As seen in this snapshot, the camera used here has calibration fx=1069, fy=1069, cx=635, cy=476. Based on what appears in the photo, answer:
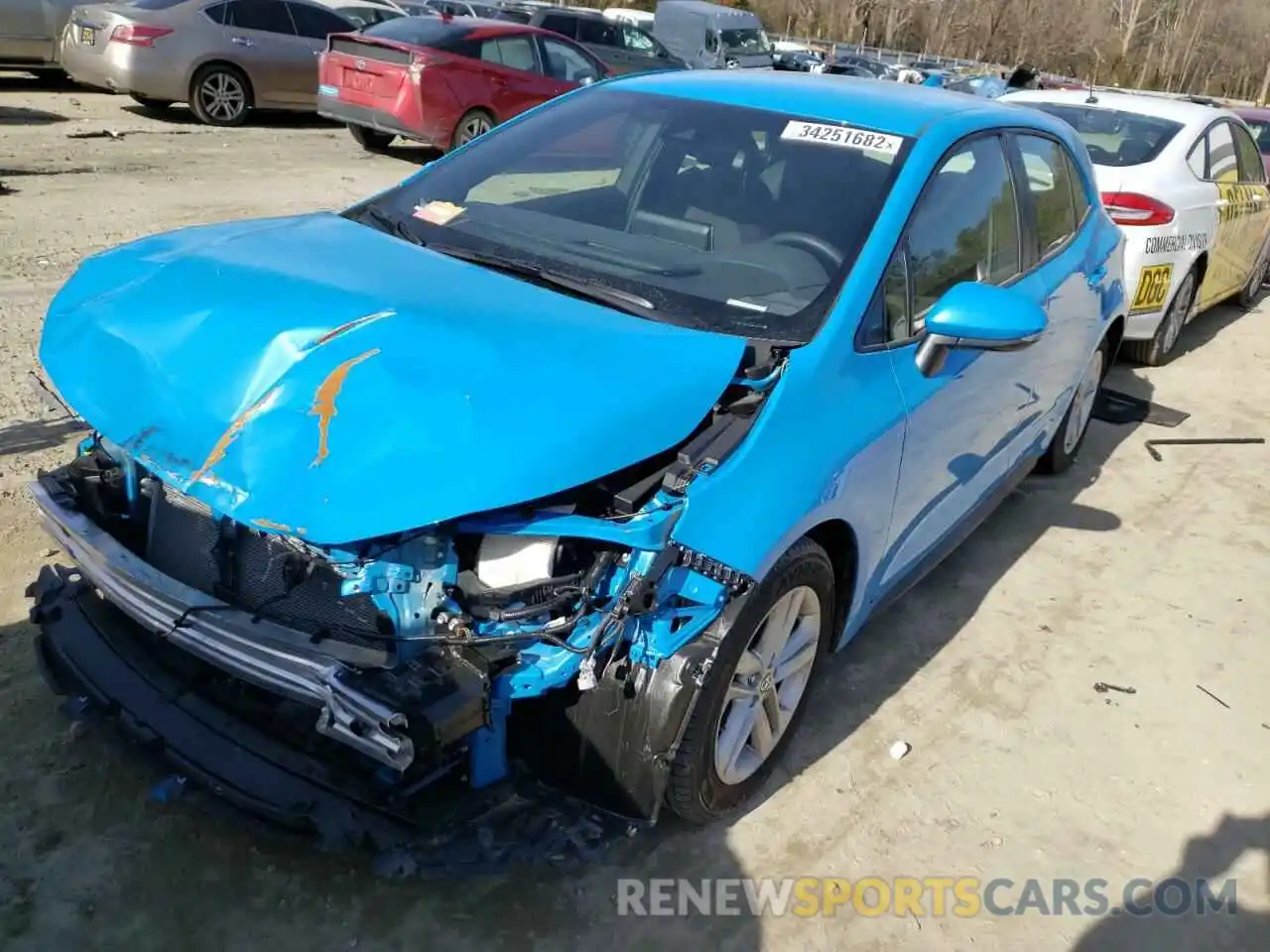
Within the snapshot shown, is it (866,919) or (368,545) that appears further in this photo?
(866,919)

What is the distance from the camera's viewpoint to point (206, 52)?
1255 cm

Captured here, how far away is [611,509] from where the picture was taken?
2348 millimetres

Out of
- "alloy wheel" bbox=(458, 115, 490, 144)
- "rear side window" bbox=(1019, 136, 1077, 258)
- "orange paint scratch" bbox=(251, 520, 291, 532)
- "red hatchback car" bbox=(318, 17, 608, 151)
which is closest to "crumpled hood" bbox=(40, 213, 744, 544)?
"orange paint scratch" bbox=(251, 520, 291, 532)

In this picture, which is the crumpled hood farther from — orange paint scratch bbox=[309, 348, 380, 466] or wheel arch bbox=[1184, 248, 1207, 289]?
wheel arch bbox=[1184, 248, 1207, 289]

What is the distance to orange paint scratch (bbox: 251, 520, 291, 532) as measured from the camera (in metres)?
2.16

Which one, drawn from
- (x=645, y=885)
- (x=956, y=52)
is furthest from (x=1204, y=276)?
(x=956, y=52)

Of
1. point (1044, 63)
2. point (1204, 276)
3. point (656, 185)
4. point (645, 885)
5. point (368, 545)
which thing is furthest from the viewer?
point (1044, 63)

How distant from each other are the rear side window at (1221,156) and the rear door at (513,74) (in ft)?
22.9

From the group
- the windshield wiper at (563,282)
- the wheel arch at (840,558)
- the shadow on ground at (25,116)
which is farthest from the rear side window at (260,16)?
the wheel arch at (840,558)

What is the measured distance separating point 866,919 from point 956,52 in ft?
204

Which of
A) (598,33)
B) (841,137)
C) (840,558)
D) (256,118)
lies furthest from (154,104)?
(840,558)

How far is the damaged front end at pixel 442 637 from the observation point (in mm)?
2240

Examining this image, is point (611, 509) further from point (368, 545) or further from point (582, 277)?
point (582, 277)

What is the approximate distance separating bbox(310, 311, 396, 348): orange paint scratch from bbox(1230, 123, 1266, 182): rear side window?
25.0ft
